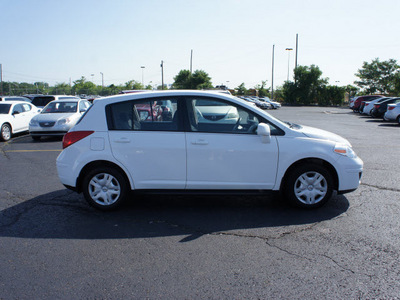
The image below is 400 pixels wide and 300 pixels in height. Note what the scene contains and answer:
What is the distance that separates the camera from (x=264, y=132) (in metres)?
4.73

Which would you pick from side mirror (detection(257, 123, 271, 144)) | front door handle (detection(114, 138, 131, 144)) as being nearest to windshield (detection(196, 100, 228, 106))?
side mirror (detection(257, 123, 271, 144))

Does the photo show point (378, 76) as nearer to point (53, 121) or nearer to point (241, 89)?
point (241, 89)

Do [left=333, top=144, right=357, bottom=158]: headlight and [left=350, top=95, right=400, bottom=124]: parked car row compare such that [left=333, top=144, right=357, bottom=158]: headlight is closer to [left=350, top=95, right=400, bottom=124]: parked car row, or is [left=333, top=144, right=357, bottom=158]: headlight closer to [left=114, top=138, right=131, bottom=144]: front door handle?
[left=114, top=138, right=131, bottom=144]: front door handle

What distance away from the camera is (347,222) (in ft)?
15.1

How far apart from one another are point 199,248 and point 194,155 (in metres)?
1.39

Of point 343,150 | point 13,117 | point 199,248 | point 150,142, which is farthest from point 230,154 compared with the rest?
point 13,117

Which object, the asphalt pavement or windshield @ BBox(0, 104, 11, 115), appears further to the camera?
windshield @ BBox(0, 104, 11, 115)

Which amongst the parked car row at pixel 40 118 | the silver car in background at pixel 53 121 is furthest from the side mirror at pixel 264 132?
the parked car row at pixel 40 118

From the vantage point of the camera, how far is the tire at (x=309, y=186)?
195 inches

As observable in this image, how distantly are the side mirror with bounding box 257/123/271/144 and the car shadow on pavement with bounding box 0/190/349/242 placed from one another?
1.02 metres

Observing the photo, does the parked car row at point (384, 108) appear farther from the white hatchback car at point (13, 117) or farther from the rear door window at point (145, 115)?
the rear door window at point (145, 115)

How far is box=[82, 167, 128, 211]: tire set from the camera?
16.3 feet

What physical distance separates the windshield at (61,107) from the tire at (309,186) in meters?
11.2

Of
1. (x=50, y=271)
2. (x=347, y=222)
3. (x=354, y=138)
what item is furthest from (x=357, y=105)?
(x=50, y=271)
